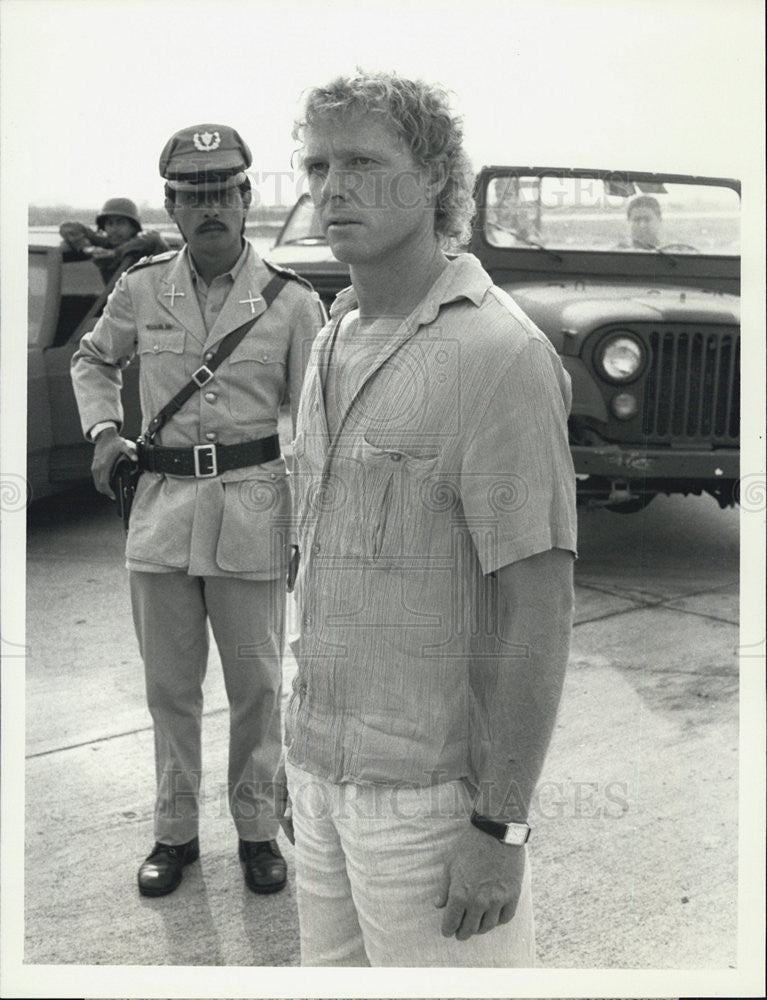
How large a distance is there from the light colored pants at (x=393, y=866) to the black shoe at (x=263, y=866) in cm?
139

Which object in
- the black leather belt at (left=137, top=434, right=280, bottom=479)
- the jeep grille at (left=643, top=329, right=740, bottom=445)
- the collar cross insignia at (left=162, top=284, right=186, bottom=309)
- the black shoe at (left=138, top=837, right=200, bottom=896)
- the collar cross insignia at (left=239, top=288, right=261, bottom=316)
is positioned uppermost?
the collar cross insignia at (left=162, top=284, right=186, bottom=309)

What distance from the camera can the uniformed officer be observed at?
3119 mm

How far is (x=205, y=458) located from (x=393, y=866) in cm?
163

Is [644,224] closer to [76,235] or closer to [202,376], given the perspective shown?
[76,235]

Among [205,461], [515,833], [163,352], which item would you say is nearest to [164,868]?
[205,461]

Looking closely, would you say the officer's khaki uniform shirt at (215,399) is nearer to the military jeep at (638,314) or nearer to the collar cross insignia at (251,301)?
the collar cross insignia at (251,301)

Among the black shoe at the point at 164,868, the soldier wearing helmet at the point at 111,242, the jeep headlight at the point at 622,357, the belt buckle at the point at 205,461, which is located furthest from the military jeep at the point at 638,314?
the black shoe at the point at 164,868

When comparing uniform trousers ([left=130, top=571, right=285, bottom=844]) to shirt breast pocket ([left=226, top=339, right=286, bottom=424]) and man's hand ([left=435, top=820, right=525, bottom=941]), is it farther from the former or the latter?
man's hand ([left=435, top=820, right=525, bottom=941])

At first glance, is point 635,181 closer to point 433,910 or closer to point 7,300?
point 7,300

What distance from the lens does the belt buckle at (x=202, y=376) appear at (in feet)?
10.3

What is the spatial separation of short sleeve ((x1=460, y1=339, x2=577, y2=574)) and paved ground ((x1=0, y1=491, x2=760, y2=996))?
1.23 meters

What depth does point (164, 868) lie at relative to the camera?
126 inches

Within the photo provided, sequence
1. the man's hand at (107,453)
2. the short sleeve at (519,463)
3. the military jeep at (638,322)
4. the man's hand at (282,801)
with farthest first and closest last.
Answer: the military jeep at (638,322) → the man's hand at (107,453) → the man's hand at (282,801) → the short sleeve at (519,463)

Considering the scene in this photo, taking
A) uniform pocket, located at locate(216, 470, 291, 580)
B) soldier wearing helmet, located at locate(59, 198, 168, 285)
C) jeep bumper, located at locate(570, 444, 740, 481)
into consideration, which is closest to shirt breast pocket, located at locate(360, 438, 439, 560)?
uniform pocket, located at locate(216, 470, 291, 580)
